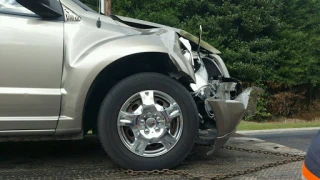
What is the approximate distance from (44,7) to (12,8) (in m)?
0.28

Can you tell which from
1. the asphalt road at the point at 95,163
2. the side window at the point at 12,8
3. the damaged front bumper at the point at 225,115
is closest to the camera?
the asphalt road at the point at 95,163

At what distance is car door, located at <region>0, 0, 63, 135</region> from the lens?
2.92 m

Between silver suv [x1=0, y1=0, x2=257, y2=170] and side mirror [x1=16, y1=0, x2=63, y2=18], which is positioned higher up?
side mirror [x1=16, y1=0, x2=63, y2=18]

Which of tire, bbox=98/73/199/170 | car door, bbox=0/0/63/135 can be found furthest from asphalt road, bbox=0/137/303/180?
car door, bbox=0/0/63/135

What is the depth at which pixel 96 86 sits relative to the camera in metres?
3.39

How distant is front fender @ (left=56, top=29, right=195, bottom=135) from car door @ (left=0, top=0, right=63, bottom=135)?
0.06 m

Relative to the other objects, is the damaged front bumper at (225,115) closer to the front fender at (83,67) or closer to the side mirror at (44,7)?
the front fender at (83,67)

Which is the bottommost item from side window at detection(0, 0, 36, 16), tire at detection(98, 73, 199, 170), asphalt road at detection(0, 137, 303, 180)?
asphalt road at detection(0, 137, 303, 180)

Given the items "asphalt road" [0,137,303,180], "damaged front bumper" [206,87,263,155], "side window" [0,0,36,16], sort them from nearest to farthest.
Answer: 1. "asphalt road" [0,137,303,180]
2. "side window" [0,0,36,16]
3. "damaged front bumper" [206,87,263,155]

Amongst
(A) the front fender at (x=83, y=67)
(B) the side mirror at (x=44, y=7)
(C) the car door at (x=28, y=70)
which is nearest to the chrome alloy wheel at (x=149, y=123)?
(A) the front fender at (x=83, y=67)

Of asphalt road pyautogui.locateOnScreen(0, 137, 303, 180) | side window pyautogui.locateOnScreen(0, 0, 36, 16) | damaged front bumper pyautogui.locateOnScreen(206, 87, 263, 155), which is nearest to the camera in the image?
asphalt road pyautogui.locateOnScreen(0, 137, 303, 180)

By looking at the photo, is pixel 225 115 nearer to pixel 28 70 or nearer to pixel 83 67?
pixel 83 67

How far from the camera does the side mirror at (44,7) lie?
2.99 metres

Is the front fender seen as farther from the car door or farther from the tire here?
the tire
